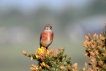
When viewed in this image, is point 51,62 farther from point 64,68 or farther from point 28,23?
point 28,23

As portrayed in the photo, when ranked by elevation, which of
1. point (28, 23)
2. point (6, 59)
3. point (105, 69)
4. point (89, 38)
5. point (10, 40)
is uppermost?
point (28, 23)

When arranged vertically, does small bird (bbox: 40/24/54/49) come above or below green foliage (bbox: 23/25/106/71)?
above

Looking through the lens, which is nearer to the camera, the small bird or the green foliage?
the green foliage

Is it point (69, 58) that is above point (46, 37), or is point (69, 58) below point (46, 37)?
below

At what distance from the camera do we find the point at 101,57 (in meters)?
4.32

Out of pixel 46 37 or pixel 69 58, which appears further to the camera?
pixel 46 37

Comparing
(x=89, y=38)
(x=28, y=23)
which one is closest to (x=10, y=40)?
(x=28, y=23)

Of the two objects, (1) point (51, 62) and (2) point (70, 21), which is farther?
(2) point (70, 21)

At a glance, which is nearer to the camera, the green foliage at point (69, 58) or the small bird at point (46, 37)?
the green foliage at point (69, 58)

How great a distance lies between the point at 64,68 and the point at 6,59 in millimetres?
32350

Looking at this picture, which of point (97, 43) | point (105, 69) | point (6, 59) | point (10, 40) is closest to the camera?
point (105, 69)

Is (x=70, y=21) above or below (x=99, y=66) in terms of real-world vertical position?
above

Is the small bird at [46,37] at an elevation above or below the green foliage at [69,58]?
above

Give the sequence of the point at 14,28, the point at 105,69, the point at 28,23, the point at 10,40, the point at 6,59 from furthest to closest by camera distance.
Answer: the point at 28,23
the point at 14,28
the point at 10,40
the point at 6,59
the point at 105,69
